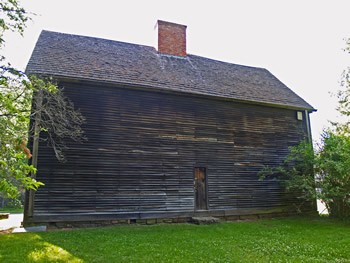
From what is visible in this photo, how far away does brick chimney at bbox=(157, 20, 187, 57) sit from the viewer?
13909mm

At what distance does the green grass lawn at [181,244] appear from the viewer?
19.2 feet

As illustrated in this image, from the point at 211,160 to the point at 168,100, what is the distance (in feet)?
9.30

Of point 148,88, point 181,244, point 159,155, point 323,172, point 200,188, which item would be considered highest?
point 148,88

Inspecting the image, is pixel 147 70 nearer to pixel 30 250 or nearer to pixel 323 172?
pixel 30 250

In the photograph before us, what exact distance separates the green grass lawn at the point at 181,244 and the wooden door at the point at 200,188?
1.33m

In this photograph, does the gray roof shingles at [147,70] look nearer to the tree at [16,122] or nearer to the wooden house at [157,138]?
the wooden house at [157,138]

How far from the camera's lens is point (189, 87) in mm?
11500

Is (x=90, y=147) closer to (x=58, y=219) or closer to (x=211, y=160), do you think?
(x=58, y=219)

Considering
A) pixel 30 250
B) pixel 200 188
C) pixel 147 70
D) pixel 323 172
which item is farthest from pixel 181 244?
pixel 323 172

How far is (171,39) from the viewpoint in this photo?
1407 cm

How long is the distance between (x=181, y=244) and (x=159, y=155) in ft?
13.3

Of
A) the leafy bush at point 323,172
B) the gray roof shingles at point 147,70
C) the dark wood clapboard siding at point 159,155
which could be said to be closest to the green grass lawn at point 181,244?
the dark wood clapboard siding at point 159,155

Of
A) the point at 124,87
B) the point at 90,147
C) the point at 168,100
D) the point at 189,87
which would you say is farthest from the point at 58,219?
the point at 189,87

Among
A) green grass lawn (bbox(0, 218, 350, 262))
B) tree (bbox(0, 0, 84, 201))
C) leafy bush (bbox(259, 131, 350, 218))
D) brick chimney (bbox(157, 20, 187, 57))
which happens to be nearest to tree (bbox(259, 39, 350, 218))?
leafy bush (bbox(259, 131, 350, 218))
